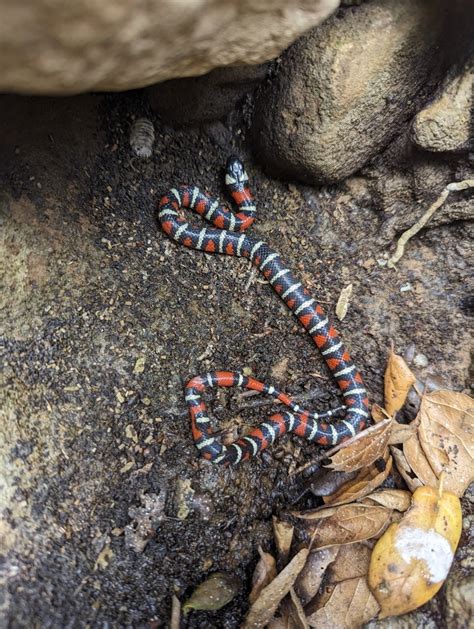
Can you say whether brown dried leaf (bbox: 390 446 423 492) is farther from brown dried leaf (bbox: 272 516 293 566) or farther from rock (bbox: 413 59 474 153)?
rock (bbox: 413 59 474 153)

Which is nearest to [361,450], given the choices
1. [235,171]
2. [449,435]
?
[449,435]

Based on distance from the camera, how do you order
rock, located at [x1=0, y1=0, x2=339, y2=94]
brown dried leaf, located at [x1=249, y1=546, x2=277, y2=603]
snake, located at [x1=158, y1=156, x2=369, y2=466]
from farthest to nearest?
snake, located at [x1=158, y1=156, x2=369, y2=466], brown dried leaf, located at [x1=249, y1=546, x2=277, y2=603], rock, located at [x1=0, y1=0, x2=339, y2=94]

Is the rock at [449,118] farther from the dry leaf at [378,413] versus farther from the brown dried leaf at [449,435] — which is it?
the dry leaf at [378,413]

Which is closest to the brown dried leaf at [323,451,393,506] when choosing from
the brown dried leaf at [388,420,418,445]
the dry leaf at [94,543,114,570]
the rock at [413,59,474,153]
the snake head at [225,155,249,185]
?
the brown dried leaf at [388,420,418,445]

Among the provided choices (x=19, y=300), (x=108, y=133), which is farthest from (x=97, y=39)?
(x=108, y=133)

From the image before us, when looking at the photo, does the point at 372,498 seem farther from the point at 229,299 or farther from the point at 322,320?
the point at 229,299

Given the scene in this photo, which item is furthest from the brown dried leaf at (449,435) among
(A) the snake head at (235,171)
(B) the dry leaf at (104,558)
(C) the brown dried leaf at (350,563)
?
(A) the snake head at (235,171)
